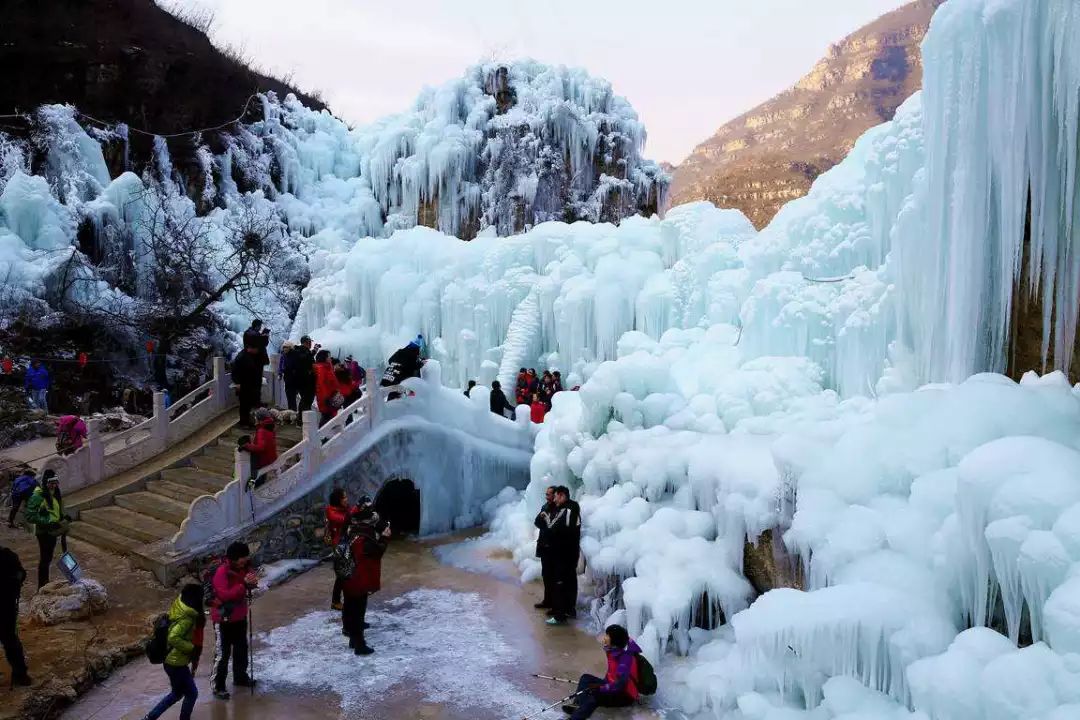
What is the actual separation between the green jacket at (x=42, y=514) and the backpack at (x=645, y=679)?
21.8ft

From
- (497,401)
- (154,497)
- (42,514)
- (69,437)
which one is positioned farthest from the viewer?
(497,401)

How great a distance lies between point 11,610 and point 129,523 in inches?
177

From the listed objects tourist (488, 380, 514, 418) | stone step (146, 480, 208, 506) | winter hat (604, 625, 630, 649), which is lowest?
winter hat (604, 625, 630, 649)

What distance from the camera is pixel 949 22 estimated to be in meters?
7.04

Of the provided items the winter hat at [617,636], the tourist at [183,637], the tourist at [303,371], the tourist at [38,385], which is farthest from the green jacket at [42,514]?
the tourist at [38,385]

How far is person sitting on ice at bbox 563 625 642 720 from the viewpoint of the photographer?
23.3 feet

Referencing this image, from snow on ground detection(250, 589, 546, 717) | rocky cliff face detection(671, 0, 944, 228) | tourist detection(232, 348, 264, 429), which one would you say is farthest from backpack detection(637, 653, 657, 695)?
rocky cliff face detection(671, 0, 944, 228)

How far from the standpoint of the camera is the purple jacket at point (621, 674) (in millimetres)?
7133

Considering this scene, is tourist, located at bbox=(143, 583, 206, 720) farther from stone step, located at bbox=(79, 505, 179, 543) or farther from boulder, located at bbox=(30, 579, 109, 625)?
stone step, located at bbox=(79, 505, 179, 543)

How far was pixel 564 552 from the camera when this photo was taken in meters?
9.43

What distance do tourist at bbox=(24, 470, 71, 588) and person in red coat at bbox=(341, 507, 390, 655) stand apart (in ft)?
11.6

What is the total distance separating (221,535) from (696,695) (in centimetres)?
656

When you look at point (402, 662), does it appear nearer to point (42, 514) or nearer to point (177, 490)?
point (42, 514)

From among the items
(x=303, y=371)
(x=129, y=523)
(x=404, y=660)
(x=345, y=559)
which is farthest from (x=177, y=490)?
(x=404, y=660)
